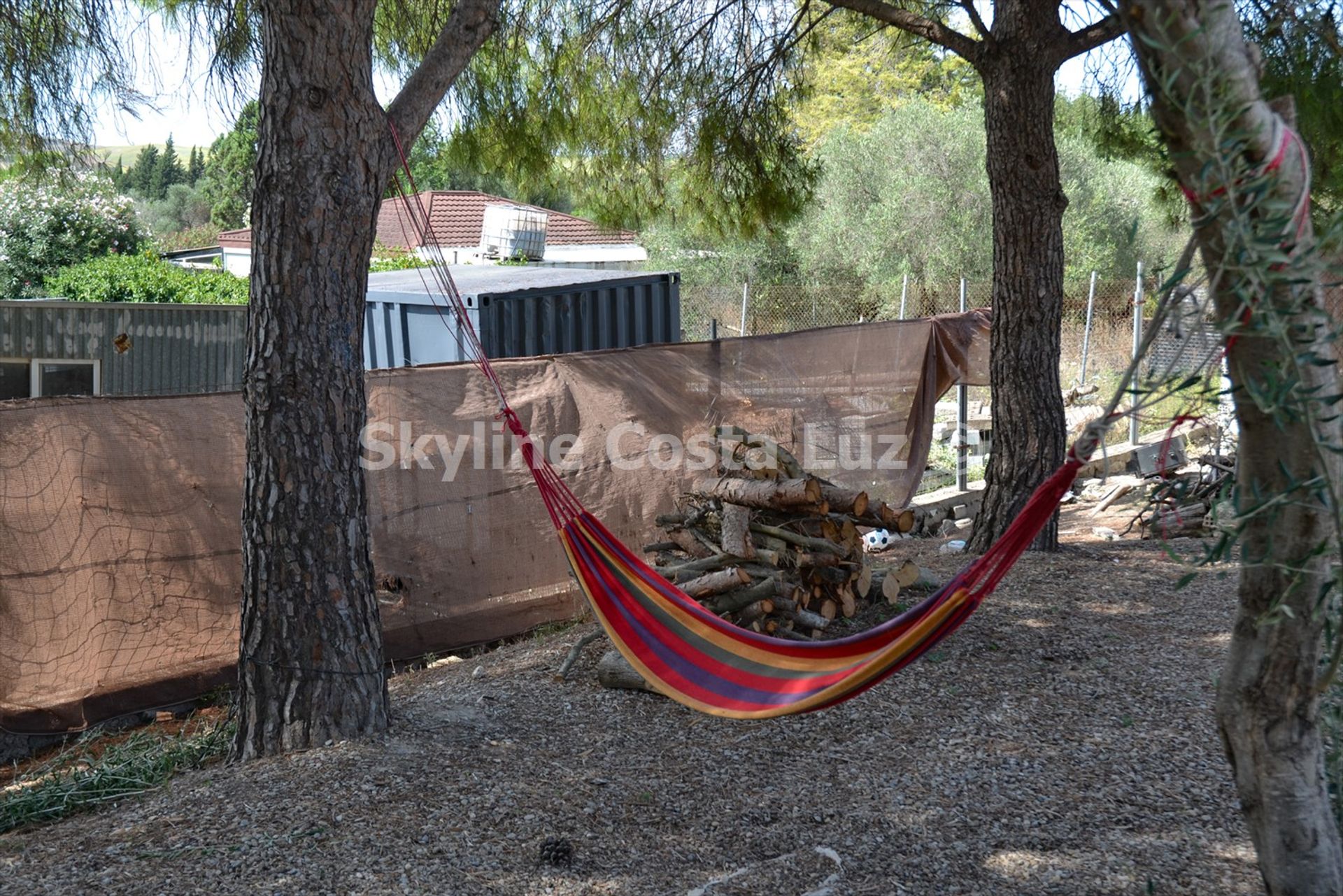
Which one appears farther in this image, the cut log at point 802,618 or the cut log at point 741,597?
the cut log at point 802,618

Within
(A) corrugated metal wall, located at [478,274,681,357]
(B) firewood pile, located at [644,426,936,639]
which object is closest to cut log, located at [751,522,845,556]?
(B) firewood pile, located at [644,426,936,639]

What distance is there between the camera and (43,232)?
19203mm

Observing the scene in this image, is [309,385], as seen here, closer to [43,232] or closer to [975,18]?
[975,18]

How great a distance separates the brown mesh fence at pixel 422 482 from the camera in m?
4.29

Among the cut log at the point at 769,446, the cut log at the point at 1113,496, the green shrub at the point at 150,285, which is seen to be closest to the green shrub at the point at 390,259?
the green shrub at the point at 150,285

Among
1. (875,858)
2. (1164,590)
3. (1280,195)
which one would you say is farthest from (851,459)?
(1280,195)

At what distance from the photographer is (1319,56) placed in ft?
19.0

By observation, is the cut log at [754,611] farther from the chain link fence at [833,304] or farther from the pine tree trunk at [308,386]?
the chain link fence at [833,304]

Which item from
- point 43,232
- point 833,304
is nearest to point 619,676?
point 833,304

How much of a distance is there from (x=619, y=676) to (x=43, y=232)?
18686mm

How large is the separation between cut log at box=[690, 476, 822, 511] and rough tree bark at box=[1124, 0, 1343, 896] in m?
2.59

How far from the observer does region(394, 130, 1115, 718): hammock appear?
279cm

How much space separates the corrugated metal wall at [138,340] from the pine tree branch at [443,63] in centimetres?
519

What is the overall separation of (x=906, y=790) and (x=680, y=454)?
2948 millimetres
